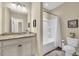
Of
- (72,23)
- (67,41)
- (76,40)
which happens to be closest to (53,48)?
(67,41)

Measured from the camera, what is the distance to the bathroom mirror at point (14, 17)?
2211 mm

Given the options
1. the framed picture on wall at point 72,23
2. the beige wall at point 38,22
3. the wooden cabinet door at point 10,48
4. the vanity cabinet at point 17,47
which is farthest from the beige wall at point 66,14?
the wooden cabinet door at point 10,48

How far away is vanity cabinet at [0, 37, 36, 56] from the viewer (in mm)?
1831

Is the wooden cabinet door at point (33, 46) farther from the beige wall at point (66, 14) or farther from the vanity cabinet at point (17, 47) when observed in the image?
the beige wall at point (66, 14)

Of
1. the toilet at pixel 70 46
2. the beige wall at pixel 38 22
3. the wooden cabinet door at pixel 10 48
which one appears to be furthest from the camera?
the beige wall at pixel 38 22

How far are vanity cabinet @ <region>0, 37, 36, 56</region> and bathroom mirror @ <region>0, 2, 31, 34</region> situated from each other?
0.38m

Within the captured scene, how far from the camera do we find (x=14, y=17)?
2.37 m

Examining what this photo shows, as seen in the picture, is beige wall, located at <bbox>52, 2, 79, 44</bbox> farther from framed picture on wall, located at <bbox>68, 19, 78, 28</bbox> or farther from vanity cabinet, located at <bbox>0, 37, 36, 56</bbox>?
vanity cabinet, located at <bbox>0, 37, 36, 56</bbox>

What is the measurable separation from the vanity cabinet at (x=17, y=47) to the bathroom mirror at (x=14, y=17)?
0.38m

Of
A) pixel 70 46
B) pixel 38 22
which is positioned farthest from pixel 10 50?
pixel 70 46

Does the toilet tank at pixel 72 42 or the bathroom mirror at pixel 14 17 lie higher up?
the bathroom mirror at pixel 14 17

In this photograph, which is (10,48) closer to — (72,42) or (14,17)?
(14,17)

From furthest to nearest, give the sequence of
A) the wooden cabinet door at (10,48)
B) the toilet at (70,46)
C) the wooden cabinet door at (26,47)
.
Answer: the toilet at (70,46), the wooden cabinet door at (26,47), the wooden cabinet door at (10,48)

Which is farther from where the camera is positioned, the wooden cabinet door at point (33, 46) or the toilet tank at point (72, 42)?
the wooden cabinet door at point (33, 46)
